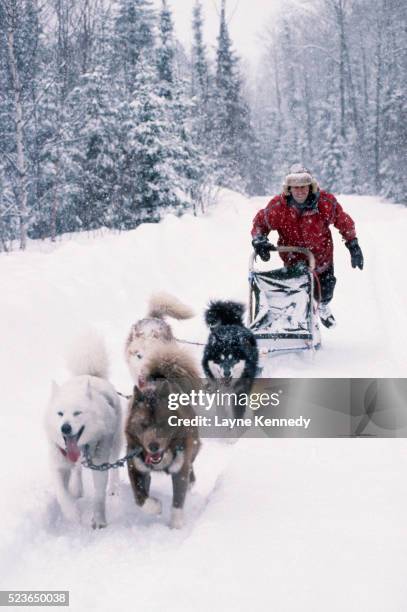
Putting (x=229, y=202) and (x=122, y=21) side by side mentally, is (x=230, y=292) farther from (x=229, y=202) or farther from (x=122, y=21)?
(x=229, y=202)

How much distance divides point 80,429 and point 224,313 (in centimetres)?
182

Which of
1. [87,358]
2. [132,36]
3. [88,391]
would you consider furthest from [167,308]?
[132,36]

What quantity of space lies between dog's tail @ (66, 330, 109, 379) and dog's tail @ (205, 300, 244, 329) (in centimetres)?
125

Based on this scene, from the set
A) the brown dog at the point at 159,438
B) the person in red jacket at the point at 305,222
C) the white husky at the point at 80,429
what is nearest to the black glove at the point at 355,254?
the person in red jacket at the point at 305,222

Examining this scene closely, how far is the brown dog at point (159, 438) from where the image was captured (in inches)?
93.4

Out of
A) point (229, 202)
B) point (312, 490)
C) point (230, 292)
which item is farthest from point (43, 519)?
point (229, 202)

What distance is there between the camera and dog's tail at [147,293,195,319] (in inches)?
167

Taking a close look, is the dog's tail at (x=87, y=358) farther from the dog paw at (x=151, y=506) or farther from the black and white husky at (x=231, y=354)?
the black and white husky at (x=231, y=354)

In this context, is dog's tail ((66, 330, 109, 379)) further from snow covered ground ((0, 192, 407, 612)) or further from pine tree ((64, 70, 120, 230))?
pine tree ((64, 70, 120, 230))

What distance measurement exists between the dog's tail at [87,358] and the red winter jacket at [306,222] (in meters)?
2.38

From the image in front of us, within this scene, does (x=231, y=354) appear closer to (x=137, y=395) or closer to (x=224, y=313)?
(x=224, y=313)

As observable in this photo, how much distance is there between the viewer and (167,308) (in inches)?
168

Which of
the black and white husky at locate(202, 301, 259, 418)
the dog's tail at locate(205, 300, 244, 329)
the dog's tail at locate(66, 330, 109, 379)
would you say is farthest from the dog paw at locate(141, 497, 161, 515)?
the dog's tail at locate(205, 300, 244, 329)

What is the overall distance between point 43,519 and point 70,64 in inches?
496
